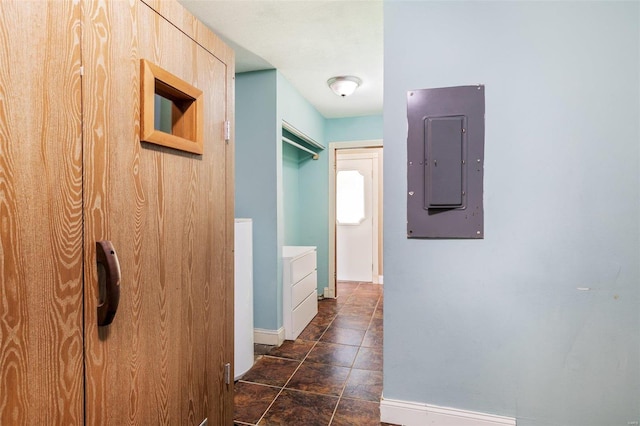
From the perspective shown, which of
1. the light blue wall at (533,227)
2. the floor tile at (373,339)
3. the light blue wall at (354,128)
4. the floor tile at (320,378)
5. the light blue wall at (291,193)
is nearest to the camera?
Answer: the light blue wall at (533,227)

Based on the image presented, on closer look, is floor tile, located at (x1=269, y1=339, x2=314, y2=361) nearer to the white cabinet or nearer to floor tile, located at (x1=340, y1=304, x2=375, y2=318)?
the white cabinet

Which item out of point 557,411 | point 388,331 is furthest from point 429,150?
point 557,411

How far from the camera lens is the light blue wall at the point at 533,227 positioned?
1492 mm

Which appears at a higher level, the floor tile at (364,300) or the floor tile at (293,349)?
the floor tile at (364,300)

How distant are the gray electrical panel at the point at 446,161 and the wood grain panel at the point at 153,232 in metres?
0.97

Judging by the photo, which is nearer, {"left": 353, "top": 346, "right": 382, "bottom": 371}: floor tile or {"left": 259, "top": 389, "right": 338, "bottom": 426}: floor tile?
{"left": 259, "top": 389, "right": 338, "bottom": 426}: floor tile

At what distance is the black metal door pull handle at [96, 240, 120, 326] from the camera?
94cm

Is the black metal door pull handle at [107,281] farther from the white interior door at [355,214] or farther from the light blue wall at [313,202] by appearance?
the white interior door at [355,214]

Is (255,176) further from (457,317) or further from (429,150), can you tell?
(457,317)

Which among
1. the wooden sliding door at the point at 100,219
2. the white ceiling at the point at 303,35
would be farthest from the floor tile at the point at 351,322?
the white ceiling at the point at 303,35

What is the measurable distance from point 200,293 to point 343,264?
4.09 metres

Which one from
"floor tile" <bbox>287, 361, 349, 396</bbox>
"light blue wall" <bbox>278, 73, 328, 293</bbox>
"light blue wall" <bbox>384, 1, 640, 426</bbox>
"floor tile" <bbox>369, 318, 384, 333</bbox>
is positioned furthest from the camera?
"light blue wall" <bbox>278, 73, 328, 293</bbox>

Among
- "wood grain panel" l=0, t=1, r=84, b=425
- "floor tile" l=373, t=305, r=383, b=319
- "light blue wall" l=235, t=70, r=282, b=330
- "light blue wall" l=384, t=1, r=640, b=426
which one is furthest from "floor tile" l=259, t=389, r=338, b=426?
"floor tile" l=373, t=305, r=383, b=319

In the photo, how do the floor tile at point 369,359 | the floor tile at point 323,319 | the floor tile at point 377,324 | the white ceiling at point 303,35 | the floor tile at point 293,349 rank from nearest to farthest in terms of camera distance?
the white ceiling at point 303,35, the floor tile at point 369,359, the floor tile at point 293,349, the floor tile at point 377,324, the floor tile at point 323,319
